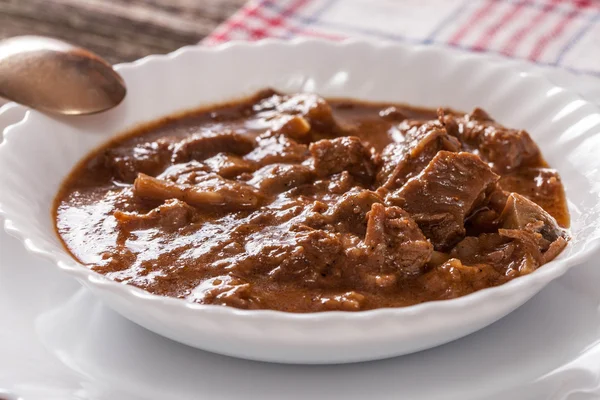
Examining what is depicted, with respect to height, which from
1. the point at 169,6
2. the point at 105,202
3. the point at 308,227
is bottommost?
the point at 169,6

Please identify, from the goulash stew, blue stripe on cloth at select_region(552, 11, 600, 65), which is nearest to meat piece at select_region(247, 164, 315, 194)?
the goulash stew

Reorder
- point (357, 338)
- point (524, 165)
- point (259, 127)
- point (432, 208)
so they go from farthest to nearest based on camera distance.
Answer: point (259, 127), point (524, 165), point (432, 208), point (357, 338)

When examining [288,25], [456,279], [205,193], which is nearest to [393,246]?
[456,279]

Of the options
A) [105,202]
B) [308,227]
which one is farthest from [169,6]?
[308,227]

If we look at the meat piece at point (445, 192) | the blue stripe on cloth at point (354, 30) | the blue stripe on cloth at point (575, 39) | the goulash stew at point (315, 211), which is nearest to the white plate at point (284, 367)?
the goulash stew at point (315, 211)

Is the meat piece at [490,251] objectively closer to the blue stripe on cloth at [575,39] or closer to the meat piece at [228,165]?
the meat piece at [228,165]

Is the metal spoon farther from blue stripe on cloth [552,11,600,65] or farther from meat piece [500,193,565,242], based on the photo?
blue stripe on cloth [552,11,600,65]

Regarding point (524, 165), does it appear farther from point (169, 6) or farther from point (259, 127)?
point (169, 6)

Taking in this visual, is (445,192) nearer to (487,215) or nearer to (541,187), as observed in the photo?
(487,215)
